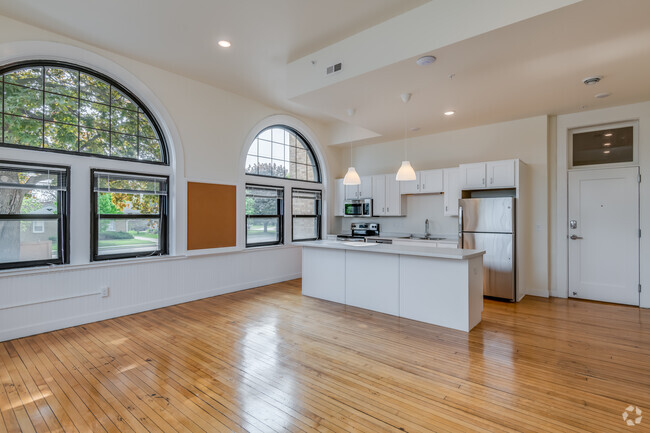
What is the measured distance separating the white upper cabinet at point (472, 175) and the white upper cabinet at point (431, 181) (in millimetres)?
467

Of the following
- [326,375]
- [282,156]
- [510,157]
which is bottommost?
[326,375]

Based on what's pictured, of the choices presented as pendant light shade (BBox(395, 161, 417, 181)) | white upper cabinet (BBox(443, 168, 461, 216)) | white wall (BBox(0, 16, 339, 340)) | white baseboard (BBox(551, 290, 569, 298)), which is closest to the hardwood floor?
white wall (BBox(0, 16, 339, 340))

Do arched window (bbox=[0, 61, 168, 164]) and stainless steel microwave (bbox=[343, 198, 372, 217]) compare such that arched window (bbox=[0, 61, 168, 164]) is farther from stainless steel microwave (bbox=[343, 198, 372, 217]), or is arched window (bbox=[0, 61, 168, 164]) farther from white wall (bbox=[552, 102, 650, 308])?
white wall (bbox=[552, 102, 650, 308])

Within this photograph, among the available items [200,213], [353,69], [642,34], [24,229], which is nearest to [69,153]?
[24,229]

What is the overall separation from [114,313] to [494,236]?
18.0ft

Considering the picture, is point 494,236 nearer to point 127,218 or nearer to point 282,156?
point 282,156

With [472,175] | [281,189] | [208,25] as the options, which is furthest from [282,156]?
[472,175]

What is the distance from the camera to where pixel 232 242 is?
5273 mm

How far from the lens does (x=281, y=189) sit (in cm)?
621

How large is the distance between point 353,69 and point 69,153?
11.2ft

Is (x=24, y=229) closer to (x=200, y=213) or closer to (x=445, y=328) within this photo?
(x=200, y=213)

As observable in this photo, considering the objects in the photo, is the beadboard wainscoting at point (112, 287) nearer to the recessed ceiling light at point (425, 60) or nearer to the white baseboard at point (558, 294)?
the recessed ceiling light at point (425, 60)

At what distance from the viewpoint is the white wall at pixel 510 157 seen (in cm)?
512

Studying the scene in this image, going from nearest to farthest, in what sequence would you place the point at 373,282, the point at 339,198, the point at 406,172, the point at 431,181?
the point at 406,172
the point at 373,282
the point at 431,181
the point at 339,198
